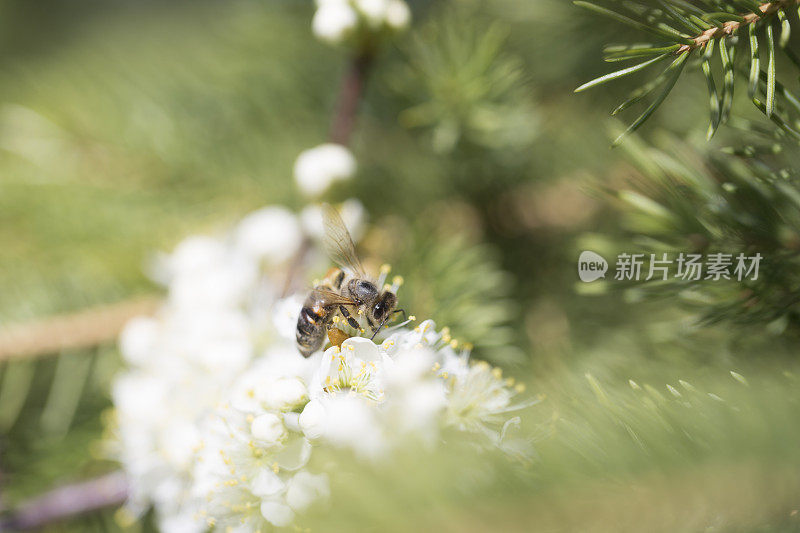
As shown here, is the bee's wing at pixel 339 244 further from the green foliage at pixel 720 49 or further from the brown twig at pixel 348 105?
the green foliage at pixel 720 49

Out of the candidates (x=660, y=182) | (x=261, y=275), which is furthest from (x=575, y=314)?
(x=261, y=275)

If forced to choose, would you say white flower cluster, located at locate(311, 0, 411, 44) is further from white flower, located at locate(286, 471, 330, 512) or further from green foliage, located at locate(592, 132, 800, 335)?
white flower, located at locate(286, 471, 330, 512)

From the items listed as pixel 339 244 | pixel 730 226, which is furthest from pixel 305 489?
pixel 730 226

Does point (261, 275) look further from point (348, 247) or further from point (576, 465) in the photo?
point (576, 465)

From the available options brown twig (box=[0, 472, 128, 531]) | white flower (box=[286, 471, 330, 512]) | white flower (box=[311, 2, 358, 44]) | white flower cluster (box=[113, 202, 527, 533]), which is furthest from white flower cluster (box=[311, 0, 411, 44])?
brown twig (box=[0, 472, 128, 531])

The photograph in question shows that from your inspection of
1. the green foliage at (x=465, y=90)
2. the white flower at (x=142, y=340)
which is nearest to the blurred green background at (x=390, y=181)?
the green foliage at (x=465, y=90)

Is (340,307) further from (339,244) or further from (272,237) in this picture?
(272,237)
